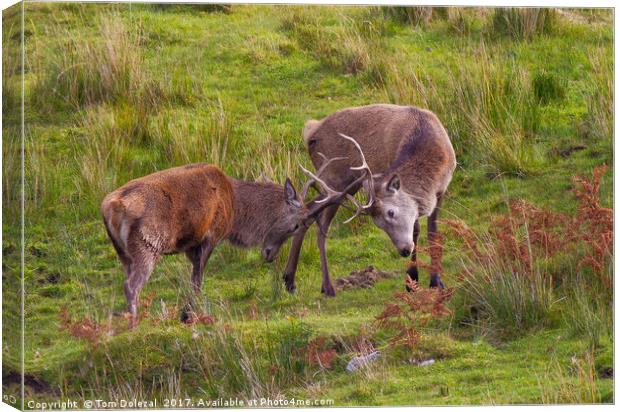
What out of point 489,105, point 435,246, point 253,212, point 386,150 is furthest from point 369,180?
point 489,105

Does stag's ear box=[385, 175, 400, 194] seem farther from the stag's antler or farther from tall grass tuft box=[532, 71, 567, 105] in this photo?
tall grass tuft box=[532, 71, 567, 105]

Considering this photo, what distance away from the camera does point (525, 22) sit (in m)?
11.9

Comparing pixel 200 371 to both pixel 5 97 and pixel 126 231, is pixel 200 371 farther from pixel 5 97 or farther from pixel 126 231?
pixel 5 97

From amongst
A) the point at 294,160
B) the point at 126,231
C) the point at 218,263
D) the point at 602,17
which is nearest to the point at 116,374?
the point at 126,231

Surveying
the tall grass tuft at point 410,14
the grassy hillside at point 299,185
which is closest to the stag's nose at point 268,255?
the grassy hillside at point 299,185

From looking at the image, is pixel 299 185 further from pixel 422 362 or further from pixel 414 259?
pixel 422 362

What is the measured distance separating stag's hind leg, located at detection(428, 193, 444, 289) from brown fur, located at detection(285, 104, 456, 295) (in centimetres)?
6

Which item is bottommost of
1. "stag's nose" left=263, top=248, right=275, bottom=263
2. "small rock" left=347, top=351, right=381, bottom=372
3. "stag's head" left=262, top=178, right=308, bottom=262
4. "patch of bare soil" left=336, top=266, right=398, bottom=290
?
"small rock" left=347, top=351, right=381, bottom=372

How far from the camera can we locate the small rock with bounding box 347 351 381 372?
10820 millimetres

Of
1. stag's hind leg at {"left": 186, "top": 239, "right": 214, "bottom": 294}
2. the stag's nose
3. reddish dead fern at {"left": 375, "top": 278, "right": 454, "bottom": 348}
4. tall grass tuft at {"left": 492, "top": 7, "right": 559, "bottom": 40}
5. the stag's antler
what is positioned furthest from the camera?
the stag's nose

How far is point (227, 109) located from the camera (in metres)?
12.0

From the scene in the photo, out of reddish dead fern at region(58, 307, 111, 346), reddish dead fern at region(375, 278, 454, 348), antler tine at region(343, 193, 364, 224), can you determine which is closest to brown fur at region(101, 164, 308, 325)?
reddish dead fern at region(58, 307, 111, 346)

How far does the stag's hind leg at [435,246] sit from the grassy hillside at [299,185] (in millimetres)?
92

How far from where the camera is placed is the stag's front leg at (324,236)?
1220cm
